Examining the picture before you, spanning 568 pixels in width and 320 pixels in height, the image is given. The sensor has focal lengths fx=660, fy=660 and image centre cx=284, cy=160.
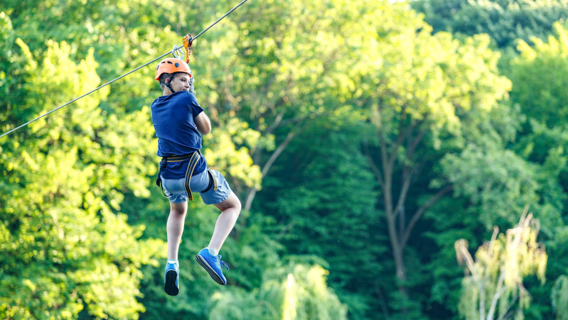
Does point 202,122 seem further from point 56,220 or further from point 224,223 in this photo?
point 56,220

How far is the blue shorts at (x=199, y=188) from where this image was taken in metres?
3.92

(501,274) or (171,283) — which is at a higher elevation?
(171,283)

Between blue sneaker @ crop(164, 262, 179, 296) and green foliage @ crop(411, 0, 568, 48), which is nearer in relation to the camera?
blue sneaker @ crop(164, 262, 179, 296)

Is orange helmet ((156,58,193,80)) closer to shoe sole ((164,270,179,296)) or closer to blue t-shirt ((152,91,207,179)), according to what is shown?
blue t-shirt ((152,91,207,179))

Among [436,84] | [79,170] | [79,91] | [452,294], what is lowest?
[452,294]

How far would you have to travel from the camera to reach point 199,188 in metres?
3.94

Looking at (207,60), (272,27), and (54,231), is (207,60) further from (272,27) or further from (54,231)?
(54,231)

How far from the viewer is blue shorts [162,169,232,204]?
12.9ft

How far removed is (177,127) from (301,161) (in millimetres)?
20661

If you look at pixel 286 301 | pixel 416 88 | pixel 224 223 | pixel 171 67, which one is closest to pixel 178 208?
pixel 224 223

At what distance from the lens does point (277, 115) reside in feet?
68.1

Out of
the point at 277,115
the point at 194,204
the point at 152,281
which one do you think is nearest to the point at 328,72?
the point at 277,115

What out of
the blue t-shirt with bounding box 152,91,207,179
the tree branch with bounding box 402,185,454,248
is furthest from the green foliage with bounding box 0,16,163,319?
the tree branch with bounding box 402,185,454,248

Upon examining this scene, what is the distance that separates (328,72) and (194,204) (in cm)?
535
